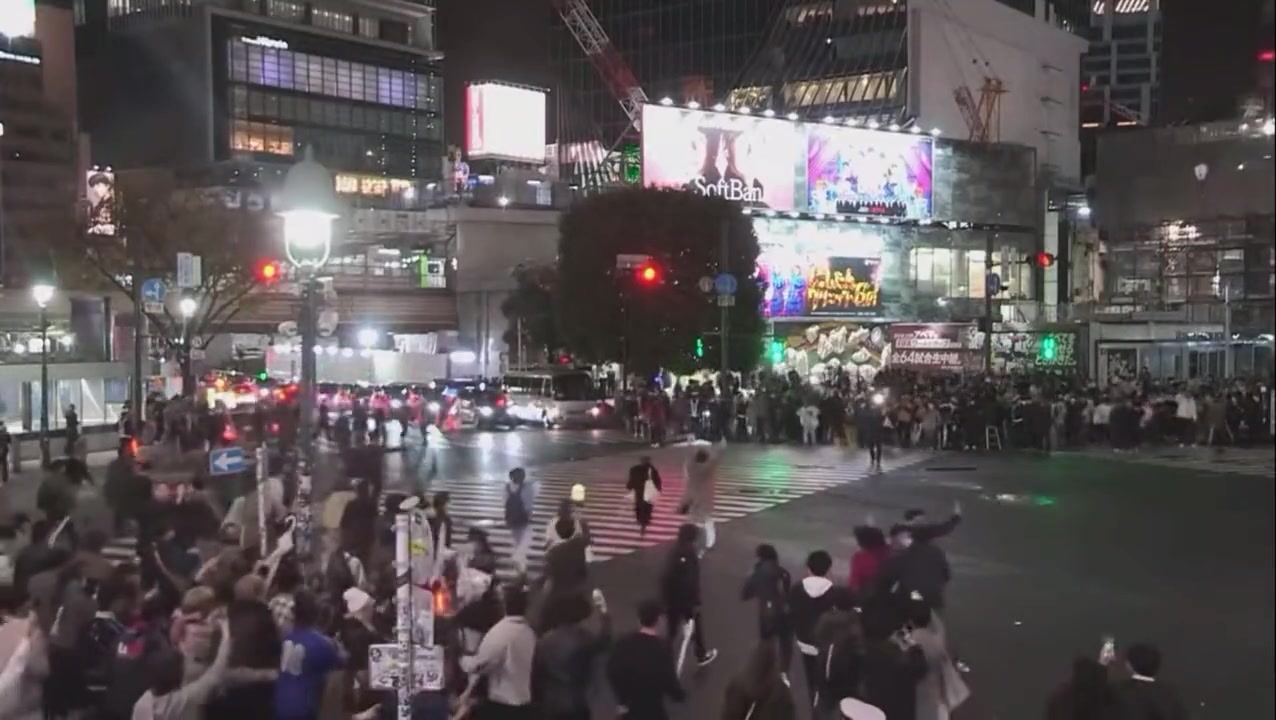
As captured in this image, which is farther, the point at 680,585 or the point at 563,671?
the point at 680,585

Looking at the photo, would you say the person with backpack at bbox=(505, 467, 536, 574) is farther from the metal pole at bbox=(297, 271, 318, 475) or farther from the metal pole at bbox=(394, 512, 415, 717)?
the metal pole at bbox=(394, 512, 415, 717)

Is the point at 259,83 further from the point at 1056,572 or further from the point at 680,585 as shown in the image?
the point at 680,585

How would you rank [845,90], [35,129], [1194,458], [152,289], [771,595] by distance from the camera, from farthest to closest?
[845,90] → [35,129] → [152,289] → [1194,458] → [771,595]

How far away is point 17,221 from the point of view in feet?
193

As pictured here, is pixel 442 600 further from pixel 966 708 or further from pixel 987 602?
pixel 987 602

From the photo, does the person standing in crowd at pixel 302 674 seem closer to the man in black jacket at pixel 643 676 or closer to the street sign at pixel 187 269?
the man in black jacket at pixel 643 676

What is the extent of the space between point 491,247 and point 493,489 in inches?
A: 1710

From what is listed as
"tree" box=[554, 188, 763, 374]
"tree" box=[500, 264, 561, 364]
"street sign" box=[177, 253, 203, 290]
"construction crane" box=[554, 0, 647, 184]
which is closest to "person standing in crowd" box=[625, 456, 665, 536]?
"street sign" box=[177, 253, 203, 290]

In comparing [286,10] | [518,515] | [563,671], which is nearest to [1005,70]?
[286,10]

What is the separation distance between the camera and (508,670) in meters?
7.40

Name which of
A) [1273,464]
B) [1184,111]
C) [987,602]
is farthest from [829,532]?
[1184,111]

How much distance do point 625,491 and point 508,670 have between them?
1662 centimetres

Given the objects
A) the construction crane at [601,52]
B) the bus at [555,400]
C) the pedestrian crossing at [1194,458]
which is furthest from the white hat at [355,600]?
the construction crane at [601,52]

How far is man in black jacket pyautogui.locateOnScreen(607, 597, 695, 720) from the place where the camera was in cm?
729
